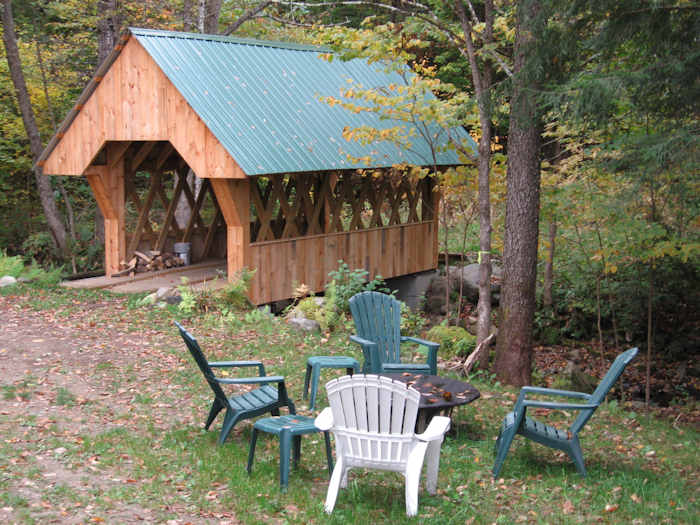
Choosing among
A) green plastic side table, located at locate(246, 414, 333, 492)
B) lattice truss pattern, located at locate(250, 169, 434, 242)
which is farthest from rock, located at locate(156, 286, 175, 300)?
green plastic side table, located at locate(246, 414, 333, 492)

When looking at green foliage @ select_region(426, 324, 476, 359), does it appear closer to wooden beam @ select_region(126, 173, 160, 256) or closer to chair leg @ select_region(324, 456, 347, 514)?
chair leg @ select_region(324, 456, 347, 514)

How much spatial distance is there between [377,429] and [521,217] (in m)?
4.36

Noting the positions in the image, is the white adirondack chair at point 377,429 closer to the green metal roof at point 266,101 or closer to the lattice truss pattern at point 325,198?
the green metal roof at point 266,101

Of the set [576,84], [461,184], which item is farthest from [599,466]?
[461,184]

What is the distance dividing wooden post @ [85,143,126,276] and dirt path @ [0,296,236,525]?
199cm

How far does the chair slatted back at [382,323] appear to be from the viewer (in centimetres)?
802

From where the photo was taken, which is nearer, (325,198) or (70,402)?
(70,402)

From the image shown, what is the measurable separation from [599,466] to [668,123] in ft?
12.1

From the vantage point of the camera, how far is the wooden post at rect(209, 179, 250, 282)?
11.4 metres

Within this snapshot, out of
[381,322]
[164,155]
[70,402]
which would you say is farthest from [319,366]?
[164,155]

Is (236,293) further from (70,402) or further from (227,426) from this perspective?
(227,426)

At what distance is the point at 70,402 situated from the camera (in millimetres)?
7277

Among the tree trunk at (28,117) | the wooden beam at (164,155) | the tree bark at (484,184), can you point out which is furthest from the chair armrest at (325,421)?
the tree trunk at (28,117)

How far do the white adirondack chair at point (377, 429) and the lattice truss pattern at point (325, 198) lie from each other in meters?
7.40
